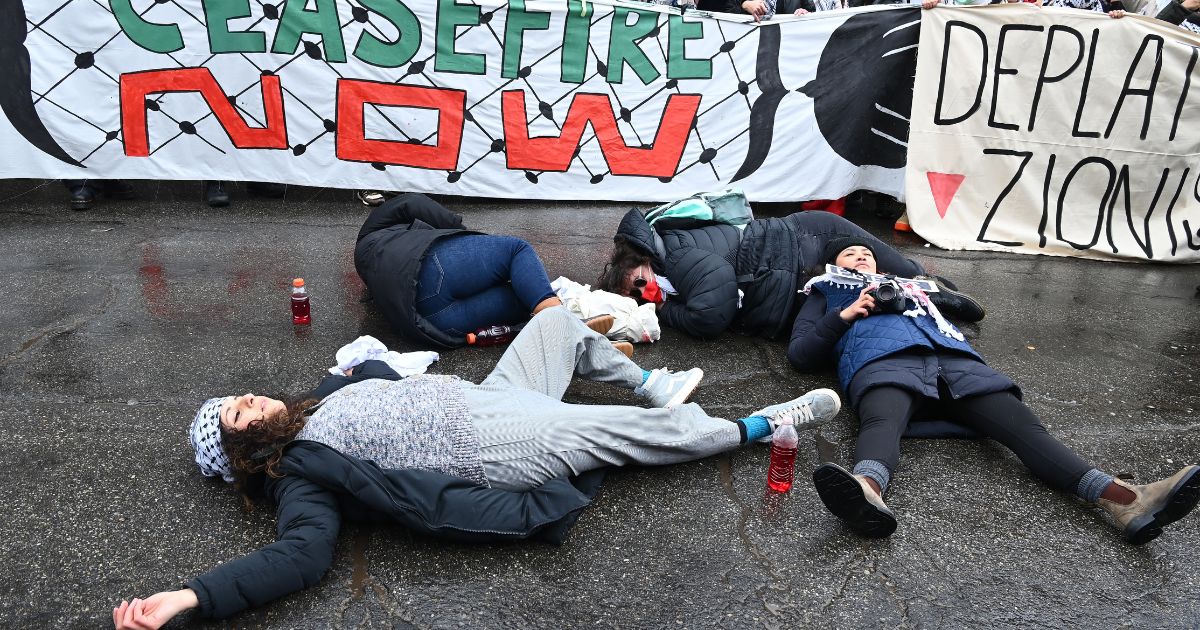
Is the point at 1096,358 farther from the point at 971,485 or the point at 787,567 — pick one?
the point at 787,567

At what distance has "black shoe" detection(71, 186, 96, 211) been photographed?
6660 millimetres

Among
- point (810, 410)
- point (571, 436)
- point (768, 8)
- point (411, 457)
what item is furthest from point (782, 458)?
point (768, 8)

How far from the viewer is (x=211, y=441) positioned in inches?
118

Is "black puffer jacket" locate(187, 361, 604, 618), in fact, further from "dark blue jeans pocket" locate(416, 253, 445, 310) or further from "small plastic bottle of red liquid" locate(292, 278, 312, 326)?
"small plastic bottle of red liquid" locate(292, 278, 312, 326)

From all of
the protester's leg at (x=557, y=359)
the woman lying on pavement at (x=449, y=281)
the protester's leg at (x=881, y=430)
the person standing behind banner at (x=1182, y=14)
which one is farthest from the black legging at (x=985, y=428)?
the person standing behind banner at (x=1182, y=14)

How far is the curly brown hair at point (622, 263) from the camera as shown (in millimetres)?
4754

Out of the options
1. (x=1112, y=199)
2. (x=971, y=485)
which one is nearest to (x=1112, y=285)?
(x=1112, y=199)

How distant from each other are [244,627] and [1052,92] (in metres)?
6.44

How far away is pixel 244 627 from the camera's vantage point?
2533 mm

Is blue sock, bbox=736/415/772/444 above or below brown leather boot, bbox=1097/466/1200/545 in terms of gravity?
below

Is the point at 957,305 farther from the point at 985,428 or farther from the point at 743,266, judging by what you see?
the point at 985,428

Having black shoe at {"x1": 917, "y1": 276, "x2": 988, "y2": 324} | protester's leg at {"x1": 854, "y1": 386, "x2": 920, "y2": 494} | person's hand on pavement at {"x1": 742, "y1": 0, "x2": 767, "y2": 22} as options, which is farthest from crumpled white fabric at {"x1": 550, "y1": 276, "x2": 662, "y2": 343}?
person's hand on pavement at {"x1": 742, "y1": 0, "x2": 767, "y2": 22}

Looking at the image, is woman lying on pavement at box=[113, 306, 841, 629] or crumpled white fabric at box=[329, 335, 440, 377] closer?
A: woman lying on pavement at box=[113, 306, 841, 629]

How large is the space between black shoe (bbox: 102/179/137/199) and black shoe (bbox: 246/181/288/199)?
2.97ft
